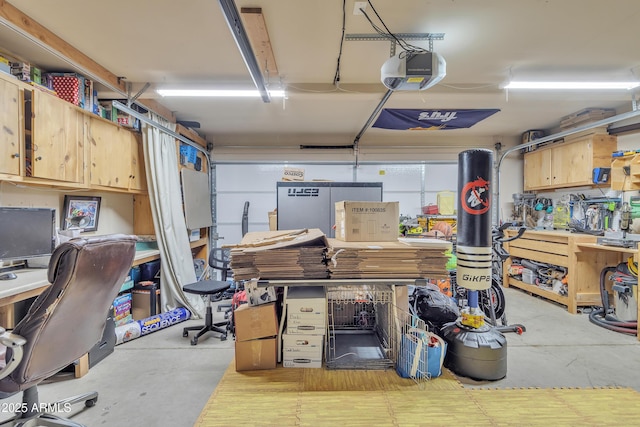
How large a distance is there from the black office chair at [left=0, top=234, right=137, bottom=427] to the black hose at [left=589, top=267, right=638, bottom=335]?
200 inches

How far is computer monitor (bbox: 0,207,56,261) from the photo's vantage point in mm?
2398

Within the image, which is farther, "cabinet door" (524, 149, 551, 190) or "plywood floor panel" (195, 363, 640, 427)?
"cabinet door" (524, 149, 551, 190)

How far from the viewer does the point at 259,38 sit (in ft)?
8.92

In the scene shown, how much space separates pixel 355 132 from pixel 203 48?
11.6ft

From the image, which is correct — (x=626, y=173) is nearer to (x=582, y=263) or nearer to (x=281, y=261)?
(x=582, y=263)

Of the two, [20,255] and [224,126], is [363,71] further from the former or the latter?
[20,255]

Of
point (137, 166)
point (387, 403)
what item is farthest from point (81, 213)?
point (387, 403)

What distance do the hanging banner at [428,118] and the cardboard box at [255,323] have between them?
3574 millimetres

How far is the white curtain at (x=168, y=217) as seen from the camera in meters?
4.00

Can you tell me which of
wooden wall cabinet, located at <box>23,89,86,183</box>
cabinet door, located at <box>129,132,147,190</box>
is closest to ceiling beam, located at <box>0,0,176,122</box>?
wooden wall cabinet, located at <box>23,89,86,183</box>

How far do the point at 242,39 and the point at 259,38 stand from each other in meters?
0.29

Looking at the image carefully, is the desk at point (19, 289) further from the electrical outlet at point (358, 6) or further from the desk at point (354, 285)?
the electrical outlet at point (358, 6)

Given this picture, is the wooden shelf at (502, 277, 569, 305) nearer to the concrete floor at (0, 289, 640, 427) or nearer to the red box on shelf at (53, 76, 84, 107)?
the concrete floor at (0, 289, 640, 427)

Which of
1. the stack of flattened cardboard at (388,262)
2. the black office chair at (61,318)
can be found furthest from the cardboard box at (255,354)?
the black office chair at (61,318)
